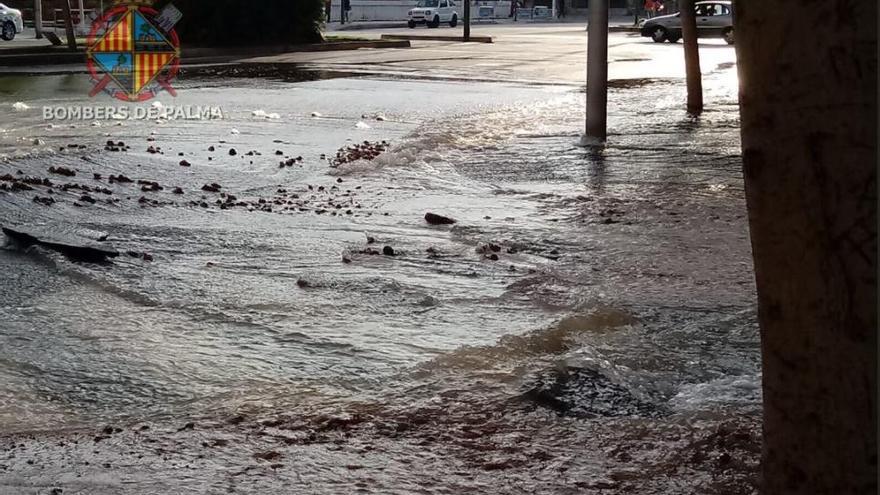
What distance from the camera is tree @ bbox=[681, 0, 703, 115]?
14602 mm

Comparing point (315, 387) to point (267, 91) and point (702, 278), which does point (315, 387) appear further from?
point (267, 91)

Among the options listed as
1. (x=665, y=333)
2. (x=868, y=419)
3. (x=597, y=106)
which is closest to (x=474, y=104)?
(x=597, y=106)

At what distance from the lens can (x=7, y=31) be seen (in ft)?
119

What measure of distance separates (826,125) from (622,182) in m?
7.39

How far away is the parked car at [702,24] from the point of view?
40719mm

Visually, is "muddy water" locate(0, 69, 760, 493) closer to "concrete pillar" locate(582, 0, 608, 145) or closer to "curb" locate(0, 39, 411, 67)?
"concrete pillar" locate(582, 0, 608, 145)

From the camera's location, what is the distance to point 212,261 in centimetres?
668

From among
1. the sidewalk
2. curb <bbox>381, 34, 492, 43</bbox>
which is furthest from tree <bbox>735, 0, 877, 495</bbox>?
the sidewalk

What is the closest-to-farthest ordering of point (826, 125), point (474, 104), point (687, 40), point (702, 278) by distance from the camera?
point (826, 125), point (702, 278), point (687, 40), point (474, 104)

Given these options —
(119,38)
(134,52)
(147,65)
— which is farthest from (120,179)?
(119,38)

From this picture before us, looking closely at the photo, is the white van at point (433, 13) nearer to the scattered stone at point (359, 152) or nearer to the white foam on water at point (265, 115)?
the white foam on water at point (265, 115)

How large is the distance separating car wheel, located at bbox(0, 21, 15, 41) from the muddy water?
27.6 m

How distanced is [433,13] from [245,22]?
30.8 meters

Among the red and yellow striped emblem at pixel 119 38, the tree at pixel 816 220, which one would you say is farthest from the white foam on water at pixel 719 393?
the red and yellow striped emblem at pixel 119 38
